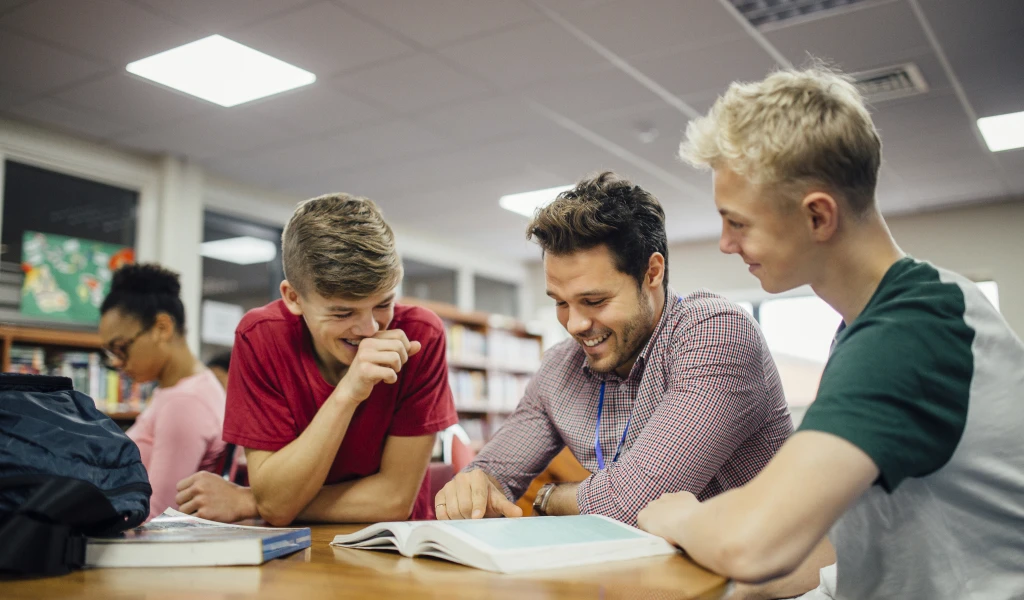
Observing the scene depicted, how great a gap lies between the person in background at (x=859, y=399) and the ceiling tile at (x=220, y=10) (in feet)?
8.90

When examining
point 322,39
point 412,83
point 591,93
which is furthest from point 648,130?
point 322,39

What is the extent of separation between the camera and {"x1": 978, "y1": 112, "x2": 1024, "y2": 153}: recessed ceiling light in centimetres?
488

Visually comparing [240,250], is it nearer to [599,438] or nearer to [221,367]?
[221,367]

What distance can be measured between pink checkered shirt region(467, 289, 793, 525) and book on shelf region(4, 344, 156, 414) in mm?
3503

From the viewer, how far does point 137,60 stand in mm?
3914

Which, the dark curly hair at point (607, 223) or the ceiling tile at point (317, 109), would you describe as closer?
the dark curly hair at point (607, 223)

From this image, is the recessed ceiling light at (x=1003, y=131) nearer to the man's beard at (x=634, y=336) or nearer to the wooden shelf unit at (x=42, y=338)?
the man's beard at (x=634, y=336)

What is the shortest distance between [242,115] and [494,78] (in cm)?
149

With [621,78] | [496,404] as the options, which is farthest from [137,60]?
[496,404]

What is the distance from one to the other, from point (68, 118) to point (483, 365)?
383cm

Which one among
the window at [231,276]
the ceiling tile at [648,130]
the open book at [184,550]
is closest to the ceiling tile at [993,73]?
the ceiling tile at [648,130]

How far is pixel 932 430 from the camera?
0.92 meters

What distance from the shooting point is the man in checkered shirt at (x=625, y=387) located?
141cm

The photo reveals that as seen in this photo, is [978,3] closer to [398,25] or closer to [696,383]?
[398,25]
